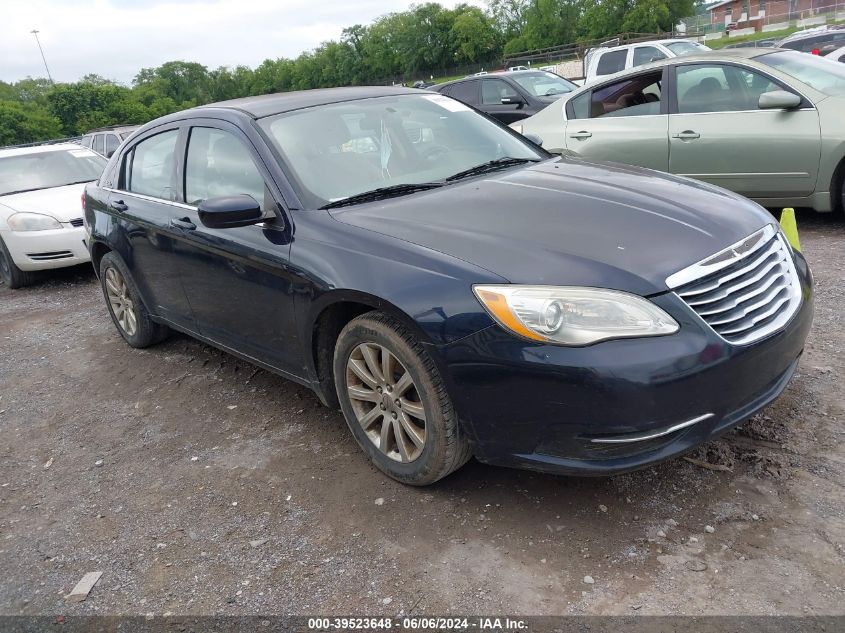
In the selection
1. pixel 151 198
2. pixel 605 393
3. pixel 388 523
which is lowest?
pixel 388 523

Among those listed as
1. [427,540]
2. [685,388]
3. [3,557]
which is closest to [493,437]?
[427,540]

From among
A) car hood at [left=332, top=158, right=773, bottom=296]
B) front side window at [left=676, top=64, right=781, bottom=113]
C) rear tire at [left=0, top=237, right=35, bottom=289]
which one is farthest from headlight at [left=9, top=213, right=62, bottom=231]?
front side window at [left=676, top=64, right=781, bottom=113]

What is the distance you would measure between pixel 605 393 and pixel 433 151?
1915mm

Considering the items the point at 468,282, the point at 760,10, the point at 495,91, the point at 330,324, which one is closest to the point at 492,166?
the point at 330,324

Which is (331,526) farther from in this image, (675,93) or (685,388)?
(675,93)

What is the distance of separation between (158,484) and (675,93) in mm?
5584

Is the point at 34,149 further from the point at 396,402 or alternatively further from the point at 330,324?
the point at 396,402

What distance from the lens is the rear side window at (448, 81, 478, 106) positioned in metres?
13.2

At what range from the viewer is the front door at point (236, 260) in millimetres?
3477

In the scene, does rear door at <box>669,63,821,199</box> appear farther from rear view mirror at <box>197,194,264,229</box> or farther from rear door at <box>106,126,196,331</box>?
rear view mirror at <box>197,194,264,229</box>

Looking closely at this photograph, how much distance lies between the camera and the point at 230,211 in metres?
3.34

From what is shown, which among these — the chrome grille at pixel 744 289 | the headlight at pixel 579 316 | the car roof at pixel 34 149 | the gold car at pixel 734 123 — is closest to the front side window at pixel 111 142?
the car roof at pixel 34 149

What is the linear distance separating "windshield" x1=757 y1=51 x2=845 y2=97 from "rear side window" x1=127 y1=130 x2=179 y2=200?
5.08 metres

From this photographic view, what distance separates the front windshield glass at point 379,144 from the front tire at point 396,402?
2.47 ft
